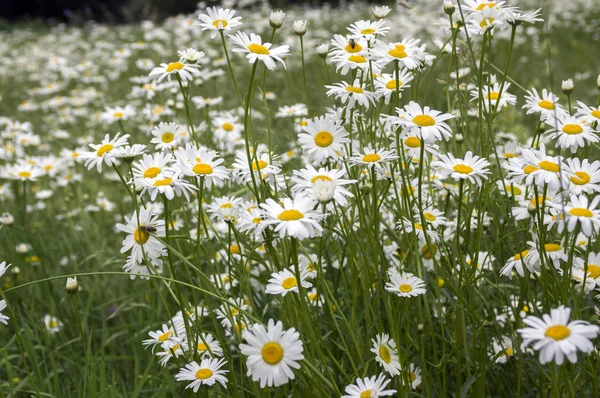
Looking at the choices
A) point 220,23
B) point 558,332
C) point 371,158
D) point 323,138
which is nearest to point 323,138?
point 323,138

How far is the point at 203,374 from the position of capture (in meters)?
1.20

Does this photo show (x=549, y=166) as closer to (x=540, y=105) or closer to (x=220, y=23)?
(x=540, y=105)

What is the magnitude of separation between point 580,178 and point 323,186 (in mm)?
528

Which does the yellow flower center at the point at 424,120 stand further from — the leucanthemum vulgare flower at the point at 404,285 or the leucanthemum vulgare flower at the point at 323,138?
the leucanthemum vulgare flower at the point at 404,285

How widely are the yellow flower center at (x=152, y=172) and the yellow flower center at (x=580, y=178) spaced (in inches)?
32.0

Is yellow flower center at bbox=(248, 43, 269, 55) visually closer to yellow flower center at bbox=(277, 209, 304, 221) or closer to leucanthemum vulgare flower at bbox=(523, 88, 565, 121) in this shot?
yellow flower center at bbox=(277, 209, 304, 221)

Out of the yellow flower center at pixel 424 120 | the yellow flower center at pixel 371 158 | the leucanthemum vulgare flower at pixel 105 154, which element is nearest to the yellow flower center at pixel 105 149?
the leucanthemum vulgare flower at pixel 105 154

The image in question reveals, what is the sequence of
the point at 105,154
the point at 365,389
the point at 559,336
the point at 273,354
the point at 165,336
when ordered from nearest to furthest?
the point at 559,336, the point at 273,354, the point at 365,389, the point at 105,154, the point at 165,336

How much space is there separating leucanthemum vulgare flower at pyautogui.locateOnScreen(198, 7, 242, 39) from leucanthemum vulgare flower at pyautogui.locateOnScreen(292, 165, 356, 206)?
377 millimetres

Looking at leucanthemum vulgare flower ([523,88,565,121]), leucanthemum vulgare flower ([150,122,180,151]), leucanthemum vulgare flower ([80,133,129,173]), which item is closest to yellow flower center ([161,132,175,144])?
leucanthemum vulgare flower ([150,122,180,151])

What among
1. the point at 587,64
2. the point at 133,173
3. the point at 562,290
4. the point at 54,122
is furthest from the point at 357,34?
the point at 587,64

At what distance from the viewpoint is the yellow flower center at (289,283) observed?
1220 mm

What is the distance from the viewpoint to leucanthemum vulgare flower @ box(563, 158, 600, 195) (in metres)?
1.12

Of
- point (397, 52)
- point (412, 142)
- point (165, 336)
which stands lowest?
point (165, 336)
